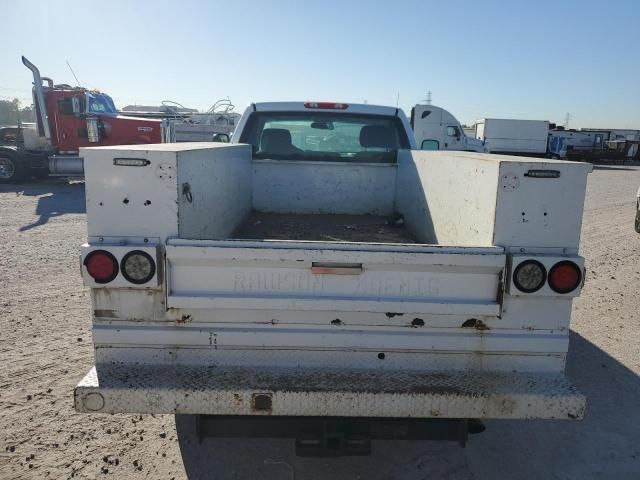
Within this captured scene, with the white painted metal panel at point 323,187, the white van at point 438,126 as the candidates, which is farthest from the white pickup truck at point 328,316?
the white van at point 438,126

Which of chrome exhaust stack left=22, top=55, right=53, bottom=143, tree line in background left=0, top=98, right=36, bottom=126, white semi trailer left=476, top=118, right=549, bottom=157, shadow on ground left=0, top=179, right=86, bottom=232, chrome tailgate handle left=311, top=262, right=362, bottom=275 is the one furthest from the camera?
tree line in background left=0, top=98, right=36, bottom=126

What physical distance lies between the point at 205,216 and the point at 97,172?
0.77 meters

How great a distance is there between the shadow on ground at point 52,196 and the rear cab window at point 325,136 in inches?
255

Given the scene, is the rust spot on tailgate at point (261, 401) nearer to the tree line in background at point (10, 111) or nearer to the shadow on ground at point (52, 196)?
the shadow on ground at point (52, 196)

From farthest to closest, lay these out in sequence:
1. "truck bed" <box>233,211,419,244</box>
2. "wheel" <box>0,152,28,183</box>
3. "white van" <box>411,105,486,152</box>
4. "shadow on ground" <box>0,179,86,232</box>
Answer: "white van" <box>411,105,486,152</box> → "wheel" <box>0,152,28,183</box> → "shadow on ground" <box>0,179,86,232</box> → "truck bed" <box>233,211,419,244</box>

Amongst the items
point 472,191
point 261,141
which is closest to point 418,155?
point 472,191

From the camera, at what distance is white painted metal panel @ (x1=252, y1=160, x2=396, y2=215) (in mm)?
5117

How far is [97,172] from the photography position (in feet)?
7.73

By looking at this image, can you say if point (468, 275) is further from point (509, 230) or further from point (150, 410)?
point (150, 410)

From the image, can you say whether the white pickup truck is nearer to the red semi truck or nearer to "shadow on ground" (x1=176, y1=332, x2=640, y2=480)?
"shadow on ground" (x1=176, y1=332, x2=640, y2=480)

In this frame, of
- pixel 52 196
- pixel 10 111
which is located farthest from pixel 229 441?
pixel 10 111

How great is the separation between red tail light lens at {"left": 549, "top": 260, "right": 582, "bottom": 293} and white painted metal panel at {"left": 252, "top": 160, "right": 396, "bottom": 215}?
281 cm

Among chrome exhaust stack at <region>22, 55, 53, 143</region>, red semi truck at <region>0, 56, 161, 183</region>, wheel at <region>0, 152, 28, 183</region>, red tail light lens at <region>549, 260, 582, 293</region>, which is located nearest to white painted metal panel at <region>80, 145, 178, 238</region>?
red tail light lens at <region>549, 260, 582, 293</region>

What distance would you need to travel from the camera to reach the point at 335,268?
2.44m
